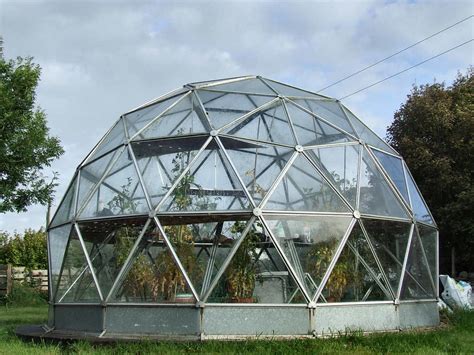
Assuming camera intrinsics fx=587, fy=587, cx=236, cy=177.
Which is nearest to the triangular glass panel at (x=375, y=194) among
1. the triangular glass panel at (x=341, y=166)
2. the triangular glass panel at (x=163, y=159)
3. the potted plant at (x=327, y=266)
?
the triangular glass panel at (x=341, y=166)

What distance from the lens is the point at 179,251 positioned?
10375mm

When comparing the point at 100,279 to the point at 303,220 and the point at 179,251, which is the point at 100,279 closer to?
the point at 179,251

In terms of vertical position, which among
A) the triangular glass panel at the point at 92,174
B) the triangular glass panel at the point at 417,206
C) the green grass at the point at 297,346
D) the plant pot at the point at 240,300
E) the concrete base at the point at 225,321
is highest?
the triangular glass panel at the point at 92,174

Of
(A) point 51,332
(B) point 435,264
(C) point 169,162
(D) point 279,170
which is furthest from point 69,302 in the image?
(B) point 435,264

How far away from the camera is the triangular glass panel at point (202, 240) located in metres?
10.2

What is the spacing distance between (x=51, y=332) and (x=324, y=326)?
16.6 feet

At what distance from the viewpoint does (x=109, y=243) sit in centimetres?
1103

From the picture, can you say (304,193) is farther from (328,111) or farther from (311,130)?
(328,111)

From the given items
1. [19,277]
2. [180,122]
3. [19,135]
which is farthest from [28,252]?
[180,122]

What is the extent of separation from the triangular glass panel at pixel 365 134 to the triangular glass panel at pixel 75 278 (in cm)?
628

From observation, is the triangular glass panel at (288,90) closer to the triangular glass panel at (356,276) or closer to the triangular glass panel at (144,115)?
the triangular glass panel at (144,115)

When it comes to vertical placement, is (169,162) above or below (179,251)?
above

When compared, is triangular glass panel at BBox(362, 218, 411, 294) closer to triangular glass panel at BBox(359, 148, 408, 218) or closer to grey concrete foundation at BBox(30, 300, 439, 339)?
triangular glass panel at BBox(359, 148, 408, 218)

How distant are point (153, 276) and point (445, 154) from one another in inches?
797
